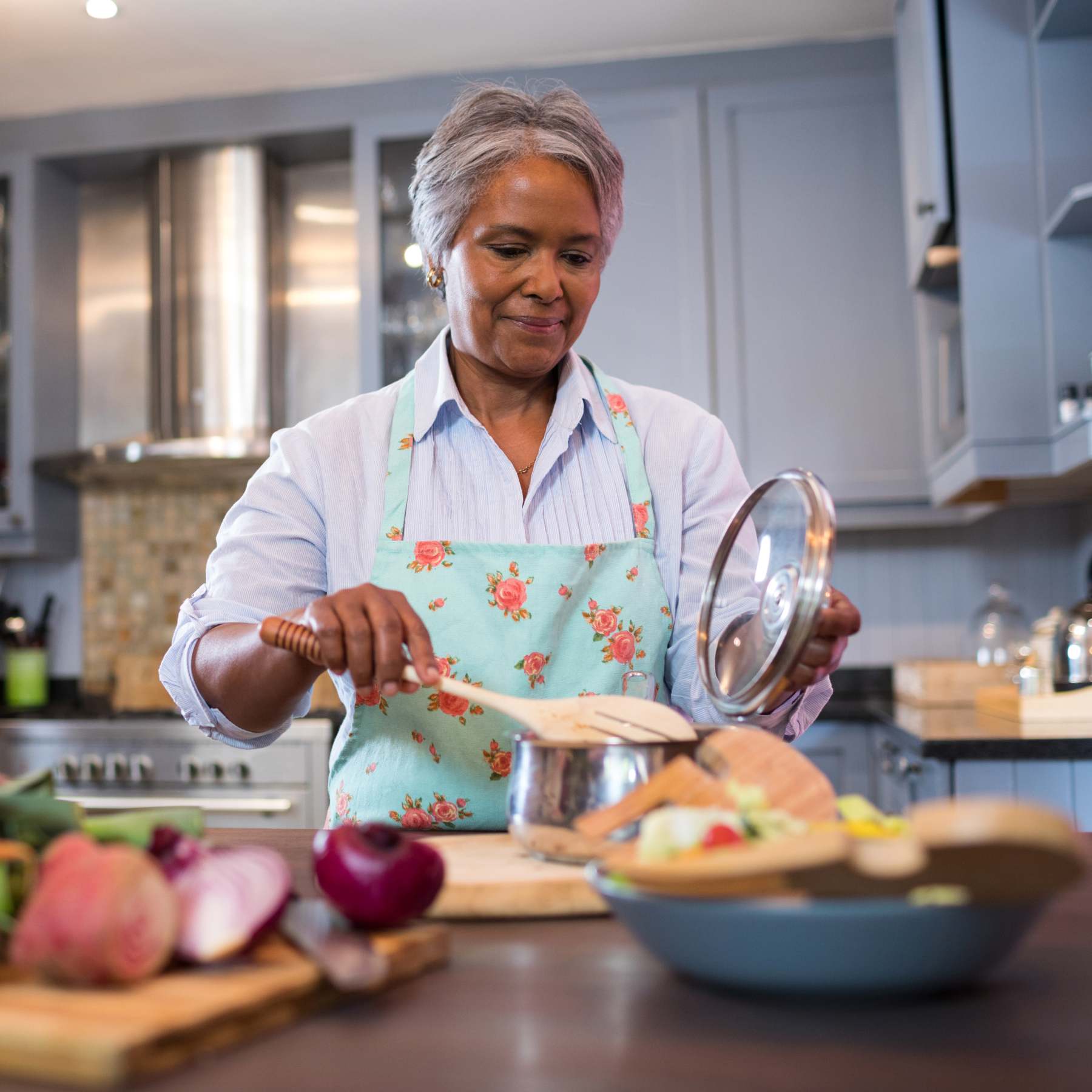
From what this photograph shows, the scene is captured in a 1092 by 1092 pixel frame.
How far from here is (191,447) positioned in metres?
3.24

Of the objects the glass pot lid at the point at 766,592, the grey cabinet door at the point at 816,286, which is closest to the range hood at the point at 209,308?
the grey cabinet door at the point at 816,286

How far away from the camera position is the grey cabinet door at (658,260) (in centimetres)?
316

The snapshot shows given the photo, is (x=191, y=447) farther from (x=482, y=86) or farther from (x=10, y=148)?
(x=482, y=86)

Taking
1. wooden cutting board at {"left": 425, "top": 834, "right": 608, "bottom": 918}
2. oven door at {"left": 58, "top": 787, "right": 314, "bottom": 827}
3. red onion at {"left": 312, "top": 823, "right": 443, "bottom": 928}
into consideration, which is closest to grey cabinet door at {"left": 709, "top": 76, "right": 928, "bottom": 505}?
oven door at {"left": 58, "top": 787, "right": 314, "bottom": 827}

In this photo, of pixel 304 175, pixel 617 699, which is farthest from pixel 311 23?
pixel 617 699

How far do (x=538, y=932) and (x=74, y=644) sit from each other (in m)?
3.28

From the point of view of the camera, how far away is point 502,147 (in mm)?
1348

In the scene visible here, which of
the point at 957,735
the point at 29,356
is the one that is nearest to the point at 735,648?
the point at 957,735

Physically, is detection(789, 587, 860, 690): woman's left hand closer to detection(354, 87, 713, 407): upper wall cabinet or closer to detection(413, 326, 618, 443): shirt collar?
detection(413, 326, 618, 443): shirt collar

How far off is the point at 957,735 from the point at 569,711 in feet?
4.28

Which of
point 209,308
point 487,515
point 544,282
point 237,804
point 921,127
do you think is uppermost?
point 921,127

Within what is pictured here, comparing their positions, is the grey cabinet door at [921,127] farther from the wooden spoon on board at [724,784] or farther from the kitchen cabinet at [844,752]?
Result: the wooden spoon on board at [724,784]

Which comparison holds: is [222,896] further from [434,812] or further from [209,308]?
[209,308]

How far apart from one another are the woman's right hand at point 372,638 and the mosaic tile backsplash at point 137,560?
2766mm
